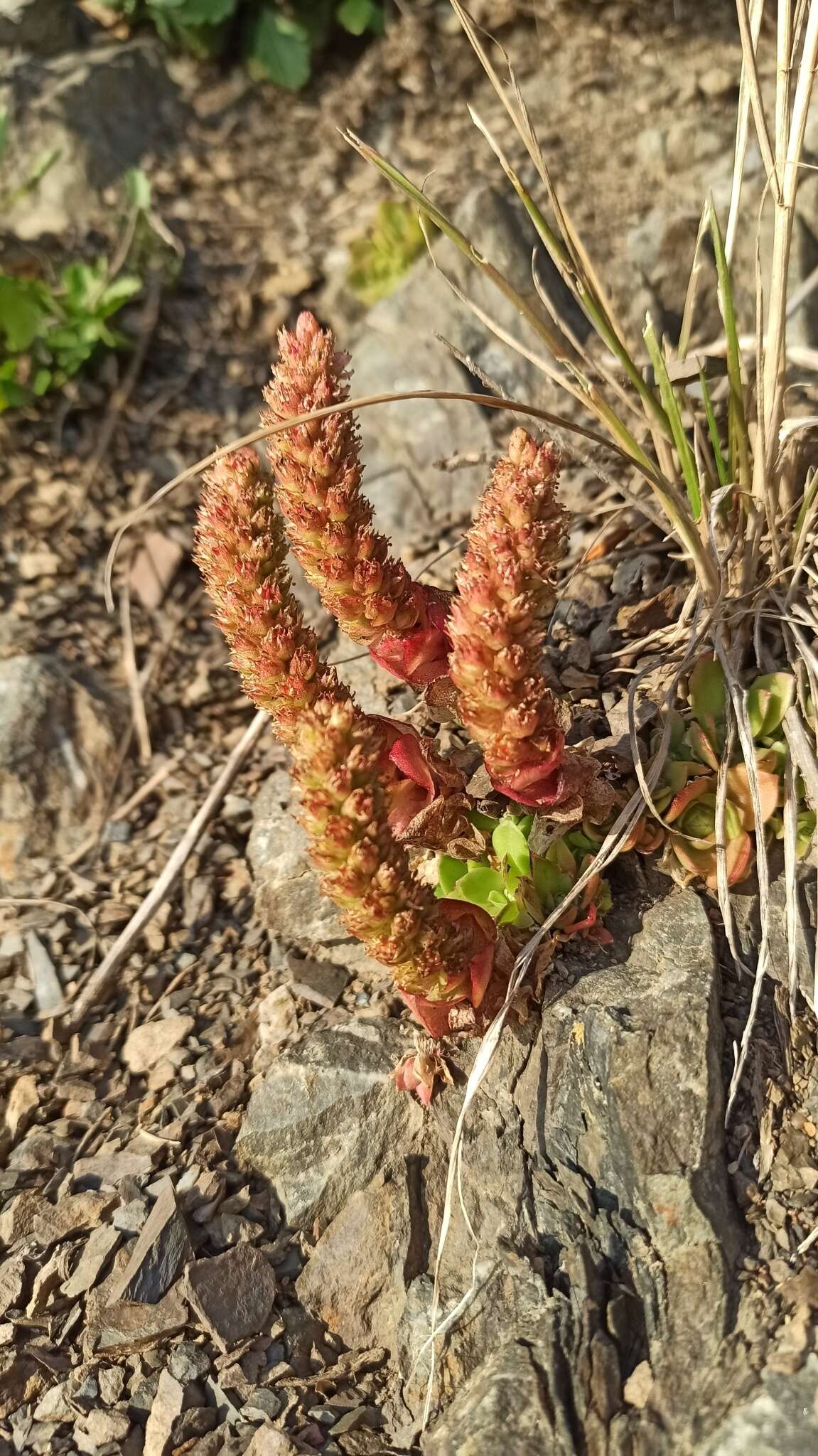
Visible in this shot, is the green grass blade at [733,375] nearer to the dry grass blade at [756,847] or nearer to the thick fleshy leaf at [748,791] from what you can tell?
the dry grass blade at [756,847]

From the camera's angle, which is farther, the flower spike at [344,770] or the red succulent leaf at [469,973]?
the red succulent leaf at [469,973]

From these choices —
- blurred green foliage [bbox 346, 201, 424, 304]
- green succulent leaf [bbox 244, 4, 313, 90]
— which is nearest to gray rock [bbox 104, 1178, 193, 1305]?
blurred green foliage [bbox 346, 201, 424, 304]

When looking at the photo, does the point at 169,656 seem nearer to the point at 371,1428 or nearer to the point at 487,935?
the point at 487,935

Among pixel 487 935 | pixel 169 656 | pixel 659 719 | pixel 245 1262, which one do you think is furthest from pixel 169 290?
pixel 245 1262

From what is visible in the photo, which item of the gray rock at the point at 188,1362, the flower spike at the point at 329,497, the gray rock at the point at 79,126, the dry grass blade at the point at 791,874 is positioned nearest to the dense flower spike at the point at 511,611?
the flower spike at the point at 329,497

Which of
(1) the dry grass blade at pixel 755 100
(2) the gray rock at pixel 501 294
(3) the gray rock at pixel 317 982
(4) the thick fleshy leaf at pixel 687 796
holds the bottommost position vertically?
(3) the gray rock at pixel 317 982

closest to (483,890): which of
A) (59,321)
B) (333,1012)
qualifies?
(333,1012)

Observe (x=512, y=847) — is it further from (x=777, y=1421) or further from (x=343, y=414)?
(x=777, y=1421)
